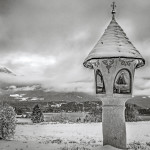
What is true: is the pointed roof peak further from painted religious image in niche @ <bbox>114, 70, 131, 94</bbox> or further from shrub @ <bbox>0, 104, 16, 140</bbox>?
shrub @ <bbox>0, 104, 16, 140</bbox>

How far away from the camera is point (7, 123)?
1980cm

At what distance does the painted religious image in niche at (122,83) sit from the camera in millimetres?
8375

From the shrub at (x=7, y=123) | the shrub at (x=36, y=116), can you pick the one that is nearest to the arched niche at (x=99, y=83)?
the shrub at (x=7, y=123)

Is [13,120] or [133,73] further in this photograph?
[13,120]

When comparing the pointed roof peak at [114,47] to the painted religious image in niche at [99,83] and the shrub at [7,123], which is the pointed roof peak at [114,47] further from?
the shrub at [7,123]

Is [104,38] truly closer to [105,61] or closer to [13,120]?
[105,61]

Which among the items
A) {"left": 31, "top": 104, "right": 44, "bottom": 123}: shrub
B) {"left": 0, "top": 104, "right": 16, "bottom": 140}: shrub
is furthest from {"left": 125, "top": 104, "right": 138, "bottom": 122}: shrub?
{"left": 0, "top": 104, "right": 16, "bottom": 140}: shrub

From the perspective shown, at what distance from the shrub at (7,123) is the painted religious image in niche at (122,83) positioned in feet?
44.9

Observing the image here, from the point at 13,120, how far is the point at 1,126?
4.55 feet

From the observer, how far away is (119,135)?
→ 8.22m

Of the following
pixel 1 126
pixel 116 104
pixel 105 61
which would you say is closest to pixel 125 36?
pixel 105 61

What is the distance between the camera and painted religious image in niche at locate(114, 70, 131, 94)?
27.5ft

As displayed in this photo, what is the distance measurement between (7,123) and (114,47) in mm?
14413

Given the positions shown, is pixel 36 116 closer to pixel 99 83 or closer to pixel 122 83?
pixel 99 83
